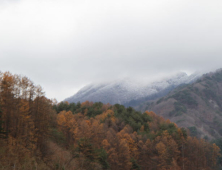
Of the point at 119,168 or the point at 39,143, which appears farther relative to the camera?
the point at 119,168

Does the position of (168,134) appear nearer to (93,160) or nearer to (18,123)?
(93,160)

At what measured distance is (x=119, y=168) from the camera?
5828 centimetres

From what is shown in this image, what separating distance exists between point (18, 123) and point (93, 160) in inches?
549

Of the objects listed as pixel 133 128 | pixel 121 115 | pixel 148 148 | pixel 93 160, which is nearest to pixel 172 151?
pixel 148 148

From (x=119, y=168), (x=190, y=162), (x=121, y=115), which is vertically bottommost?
(x=190, y=162)

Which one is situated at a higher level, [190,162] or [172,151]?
[172,151]

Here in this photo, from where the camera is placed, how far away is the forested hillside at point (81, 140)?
29125 mm

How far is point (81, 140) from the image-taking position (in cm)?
3712

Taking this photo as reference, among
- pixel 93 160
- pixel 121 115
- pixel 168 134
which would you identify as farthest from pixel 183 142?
pixel 93 160

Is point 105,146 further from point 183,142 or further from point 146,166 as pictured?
point 183,142

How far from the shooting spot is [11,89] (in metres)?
37.5

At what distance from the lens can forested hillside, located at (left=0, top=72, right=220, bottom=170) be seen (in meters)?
29.1

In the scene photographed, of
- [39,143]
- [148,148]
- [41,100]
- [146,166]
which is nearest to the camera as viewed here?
→ [39,143]

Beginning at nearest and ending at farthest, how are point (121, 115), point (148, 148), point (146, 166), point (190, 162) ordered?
1. point (146, 166)
2. point (148, 148)
3. point (190, 162)
4. point (121, 115)
